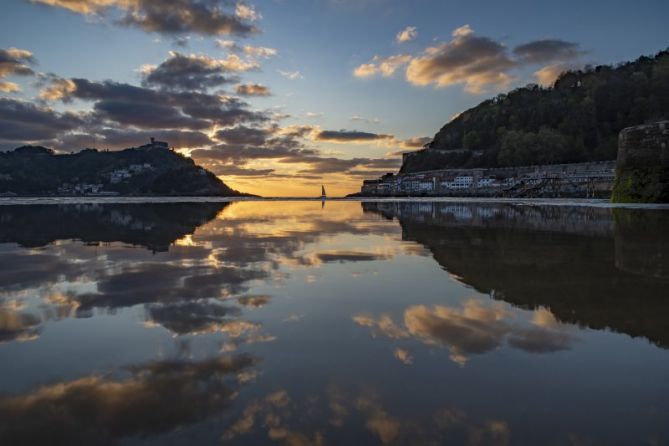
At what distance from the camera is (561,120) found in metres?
122

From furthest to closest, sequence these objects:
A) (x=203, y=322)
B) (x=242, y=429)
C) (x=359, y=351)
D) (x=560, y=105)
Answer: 1. (x=560, y=105)
2. (x=203, y=322)
3. (x=359, y=351)
4. (x=242, y=429)

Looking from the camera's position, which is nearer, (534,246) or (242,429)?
(242,429)

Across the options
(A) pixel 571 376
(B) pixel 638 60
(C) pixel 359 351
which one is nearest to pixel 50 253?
(C) pixel 359 351

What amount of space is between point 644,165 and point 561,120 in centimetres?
9764

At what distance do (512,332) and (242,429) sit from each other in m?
3.57

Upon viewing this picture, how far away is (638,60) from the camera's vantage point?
14162 cm

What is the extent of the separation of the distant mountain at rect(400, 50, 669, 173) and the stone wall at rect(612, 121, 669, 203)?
212ft

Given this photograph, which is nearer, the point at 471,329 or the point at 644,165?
the point at 471,329

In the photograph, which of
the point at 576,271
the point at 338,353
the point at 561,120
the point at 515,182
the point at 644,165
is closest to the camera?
the point at 338,353

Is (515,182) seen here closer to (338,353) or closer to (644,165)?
(644,165)

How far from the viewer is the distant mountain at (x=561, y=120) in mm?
104750

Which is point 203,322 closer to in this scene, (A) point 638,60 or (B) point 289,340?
(B) point 289,340

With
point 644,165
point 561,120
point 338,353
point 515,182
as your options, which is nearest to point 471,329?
point 338,353

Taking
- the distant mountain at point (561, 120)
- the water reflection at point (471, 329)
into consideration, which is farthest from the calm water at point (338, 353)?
the distant mountain at point (561, 120)
